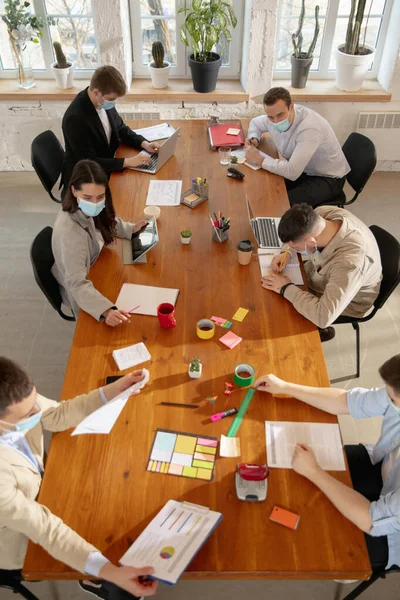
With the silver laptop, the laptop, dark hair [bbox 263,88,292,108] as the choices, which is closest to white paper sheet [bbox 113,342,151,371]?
the silver laptop

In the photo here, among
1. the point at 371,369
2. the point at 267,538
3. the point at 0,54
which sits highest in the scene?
the point at 0,54

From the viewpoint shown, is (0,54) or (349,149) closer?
(349,149)

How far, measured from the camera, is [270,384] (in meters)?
1.98

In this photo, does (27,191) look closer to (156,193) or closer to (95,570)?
(156,193)

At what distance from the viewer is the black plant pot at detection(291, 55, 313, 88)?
4.34 m

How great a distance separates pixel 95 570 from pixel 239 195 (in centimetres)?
227

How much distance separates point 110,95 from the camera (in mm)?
3186

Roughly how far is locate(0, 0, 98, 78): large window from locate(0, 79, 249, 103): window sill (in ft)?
0.57

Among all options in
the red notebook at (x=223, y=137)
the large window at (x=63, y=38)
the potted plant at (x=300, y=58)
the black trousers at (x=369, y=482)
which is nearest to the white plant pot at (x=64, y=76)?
the large window at (x=63, y=38)

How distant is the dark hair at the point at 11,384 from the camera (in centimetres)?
154

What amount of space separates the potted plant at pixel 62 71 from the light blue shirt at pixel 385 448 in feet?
12.3

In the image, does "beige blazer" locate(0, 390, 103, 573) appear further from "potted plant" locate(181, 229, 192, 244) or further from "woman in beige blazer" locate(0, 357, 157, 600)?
"potted plant" locate(181, 229, 192, 244)

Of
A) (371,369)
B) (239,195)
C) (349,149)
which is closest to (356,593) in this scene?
(371,369)

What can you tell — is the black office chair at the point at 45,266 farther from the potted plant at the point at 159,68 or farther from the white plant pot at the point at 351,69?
the white plant pot at the point at 351,69
